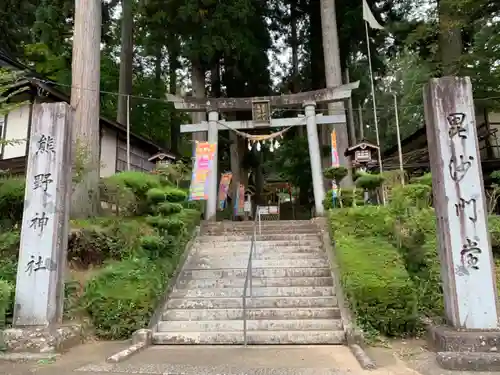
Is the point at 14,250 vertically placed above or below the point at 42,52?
below

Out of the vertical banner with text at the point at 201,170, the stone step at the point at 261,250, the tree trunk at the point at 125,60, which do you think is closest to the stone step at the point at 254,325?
the stone step at the point at 261,250

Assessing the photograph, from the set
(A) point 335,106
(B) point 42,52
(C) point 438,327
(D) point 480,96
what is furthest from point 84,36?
(D) point 480,96

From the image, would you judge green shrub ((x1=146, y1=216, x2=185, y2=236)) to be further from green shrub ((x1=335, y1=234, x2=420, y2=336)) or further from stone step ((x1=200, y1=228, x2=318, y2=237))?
green shrub ((x1=335, y1=234, x2=420, y2=336))

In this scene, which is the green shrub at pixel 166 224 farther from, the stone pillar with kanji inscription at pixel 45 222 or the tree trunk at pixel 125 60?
the tree trunk at pixel 125 60

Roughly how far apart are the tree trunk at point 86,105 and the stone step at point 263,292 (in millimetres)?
3903

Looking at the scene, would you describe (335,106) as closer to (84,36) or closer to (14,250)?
(84,36)

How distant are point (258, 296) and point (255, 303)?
242 millimetres

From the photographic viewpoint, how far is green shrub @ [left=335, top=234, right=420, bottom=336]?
6.01 meters

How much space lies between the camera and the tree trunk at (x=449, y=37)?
11484mm

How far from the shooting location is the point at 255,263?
863 centimetres

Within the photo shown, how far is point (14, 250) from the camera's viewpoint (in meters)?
7.81

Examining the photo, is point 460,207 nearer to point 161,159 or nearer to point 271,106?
point 271,106

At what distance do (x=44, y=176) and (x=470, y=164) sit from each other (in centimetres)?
639

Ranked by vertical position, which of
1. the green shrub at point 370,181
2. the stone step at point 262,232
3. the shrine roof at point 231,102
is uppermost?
the shrine roof at point 231,102
